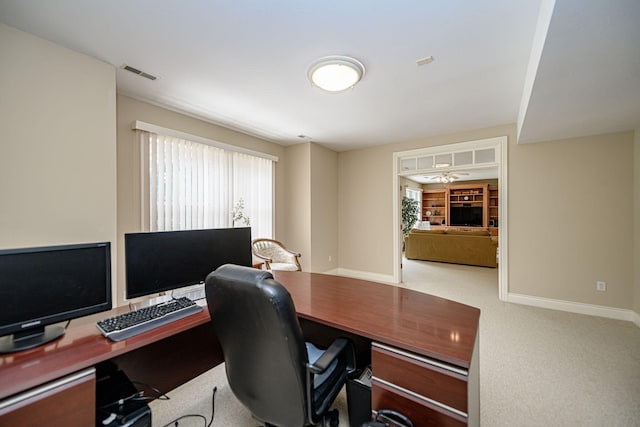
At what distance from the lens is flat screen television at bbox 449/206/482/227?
32.4 feet

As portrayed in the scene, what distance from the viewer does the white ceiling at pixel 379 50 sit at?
156 centimetres

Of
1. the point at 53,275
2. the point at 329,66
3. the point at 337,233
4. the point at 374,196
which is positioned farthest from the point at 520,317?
the point at 53,275

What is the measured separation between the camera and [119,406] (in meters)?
1.14

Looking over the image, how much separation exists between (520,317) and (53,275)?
4301 millimetres

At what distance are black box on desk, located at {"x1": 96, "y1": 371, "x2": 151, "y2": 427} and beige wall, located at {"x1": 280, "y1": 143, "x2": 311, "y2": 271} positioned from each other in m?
3.45

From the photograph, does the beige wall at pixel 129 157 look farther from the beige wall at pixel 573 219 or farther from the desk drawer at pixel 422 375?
the beige wall at pixel 573 219

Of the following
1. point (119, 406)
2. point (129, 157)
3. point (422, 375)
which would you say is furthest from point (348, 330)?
point (129, 157)

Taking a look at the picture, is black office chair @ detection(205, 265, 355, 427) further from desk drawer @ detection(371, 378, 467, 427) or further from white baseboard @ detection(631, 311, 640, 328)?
white baseboard @ detection(631, 311, 640, 328)

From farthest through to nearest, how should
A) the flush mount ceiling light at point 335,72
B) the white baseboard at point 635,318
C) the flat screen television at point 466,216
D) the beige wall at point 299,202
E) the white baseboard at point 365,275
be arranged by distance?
the flat screen television at point 466,216 < the white baseboard at point 365,275 < the beige wall at point 299,202 < the white baseboard at point 635,318 < the flush mount ceiling light at point 335,72

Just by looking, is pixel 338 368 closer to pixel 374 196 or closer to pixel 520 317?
pixel 520 317

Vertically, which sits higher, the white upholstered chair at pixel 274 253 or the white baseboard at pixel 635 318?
the white upholstered chair at pixel 274 253

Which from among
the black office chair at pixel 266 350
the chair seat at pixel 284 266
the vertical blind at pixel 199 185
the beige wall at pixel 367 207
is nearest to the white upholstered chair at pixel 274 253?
the chair seat at pixel 284 266

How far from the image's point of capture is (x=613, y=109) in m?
2.39

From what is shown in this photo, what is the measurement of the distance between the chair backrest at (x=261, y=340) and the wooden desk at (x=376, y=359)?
1.06ft
